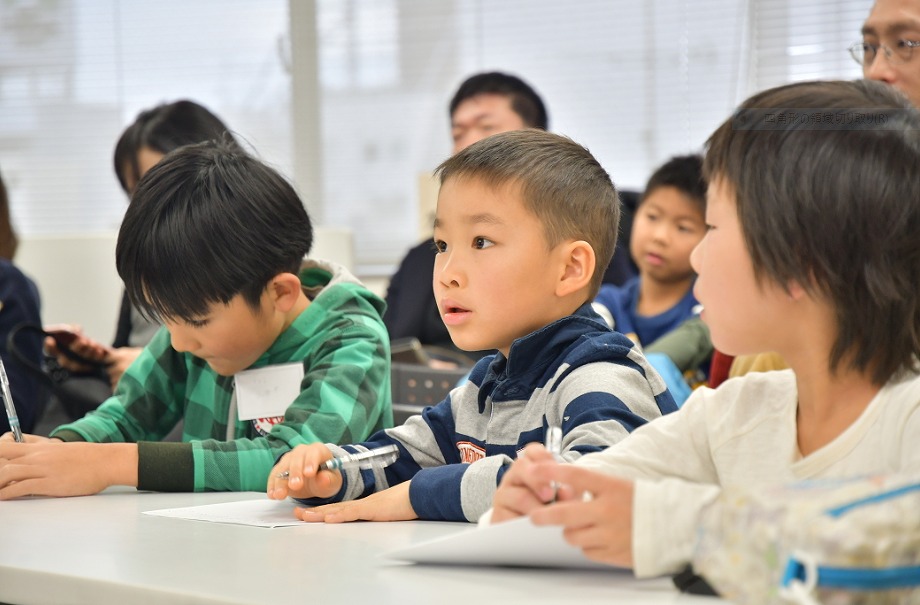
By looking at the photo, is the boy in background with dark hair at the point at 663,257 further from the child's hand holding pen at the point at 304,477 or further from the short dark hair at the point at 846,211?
the short dark hair at the point at 846,211

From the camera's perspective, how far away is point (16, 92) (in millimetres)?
4730

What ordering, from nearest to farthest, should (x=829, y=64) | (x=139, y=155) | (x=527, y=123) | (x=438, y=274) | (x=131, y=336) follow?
(x=438, y=274)
(x=139, y=155)
(x=131, y=336)
(x=527, y=123)
(x=829, y=64)

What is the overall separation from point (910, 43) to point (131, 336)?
206 centimetres

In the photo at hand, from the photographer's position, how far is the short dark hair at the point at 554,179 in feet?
4.25


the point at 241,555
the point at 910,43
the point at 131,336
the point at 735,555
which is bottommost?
the point at 131,336

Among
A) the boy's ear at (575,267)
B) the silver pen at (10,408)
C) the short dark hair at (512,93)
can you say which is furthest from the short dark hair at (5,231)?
the boy's ear at (575,267)

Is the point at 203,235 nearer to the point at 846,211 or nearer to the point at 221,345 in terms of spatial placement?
the point at 221,345

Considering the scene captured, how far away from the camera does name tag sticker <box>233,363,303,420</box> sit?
1.57 m

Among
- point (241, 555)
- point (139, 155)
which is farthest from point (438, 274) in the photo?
point (139, 155)

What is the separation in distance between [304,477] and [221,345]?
433 mm

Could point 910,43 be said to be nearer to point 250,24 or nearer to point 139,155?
point 139,155

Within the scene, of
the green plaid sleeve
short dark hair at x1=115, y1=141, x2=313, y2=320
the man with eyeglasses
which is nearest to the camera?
short dark hair at x1=115, y1=141, x2=313, y2=320

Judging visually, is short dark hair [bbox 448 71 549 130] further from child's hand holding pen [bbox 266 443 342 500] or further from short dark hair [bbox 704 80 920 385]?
short dark hair [bbox 704 80 920 385]

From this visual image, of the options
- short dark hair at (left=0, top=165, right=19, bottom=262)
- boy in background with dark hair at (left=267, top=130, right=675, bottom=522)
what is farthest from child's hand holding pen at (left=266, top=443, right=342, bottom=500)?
short dark hair at (left=0, top=165, right=19, bottom=262)
